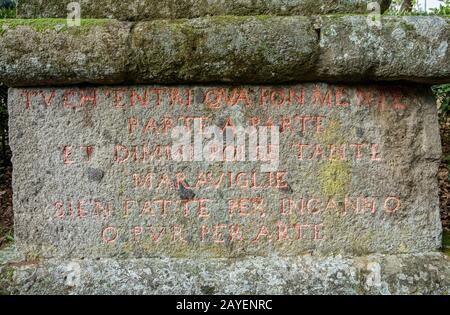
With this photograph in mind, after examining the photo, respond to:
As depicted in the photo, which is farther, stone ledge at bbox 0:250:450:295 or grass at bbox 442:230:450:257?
grass at bbox 442:230:450:257

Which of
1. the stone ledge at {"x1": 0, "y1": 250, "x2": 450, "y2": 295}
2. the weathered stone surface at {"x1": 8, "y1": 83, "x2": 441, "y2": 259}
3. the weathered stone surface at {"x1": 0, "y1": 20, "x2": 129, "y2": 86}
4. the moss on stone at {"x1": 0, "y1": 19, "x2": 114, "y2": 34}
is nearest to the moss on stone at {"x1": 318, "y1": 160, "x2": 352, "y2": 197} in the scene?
the weathered stone surface at {"x1": 8, "y1": 83, "x2": 441, "y2": 259}

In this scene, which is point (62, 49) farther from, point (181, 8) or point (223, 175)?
point (223, 175)

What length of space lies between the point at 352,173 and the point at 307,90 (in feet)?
1.78

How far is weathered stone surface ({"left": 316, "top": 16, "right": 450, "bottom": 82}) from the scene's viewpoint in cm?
268

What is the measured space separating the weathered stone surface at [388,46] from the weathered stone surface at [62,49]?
1.09 meters

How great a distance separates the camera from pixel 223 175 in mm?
2959

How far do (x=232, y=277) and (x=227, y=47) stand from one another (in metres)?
1.25

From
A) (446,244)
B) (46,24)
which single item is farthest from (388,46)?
(46,24)

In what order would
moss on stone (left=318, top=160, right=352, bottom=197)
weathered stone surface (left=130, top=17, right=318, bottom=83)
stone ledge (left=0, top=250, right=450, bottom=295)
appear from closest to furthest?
weathered stone surface (left=130, top=17, right=318, bottom=83), stone ledge (left=0, top=250, right=450, bottom=295), moss on stone (left=318, top=160, right=352, bottom=197)

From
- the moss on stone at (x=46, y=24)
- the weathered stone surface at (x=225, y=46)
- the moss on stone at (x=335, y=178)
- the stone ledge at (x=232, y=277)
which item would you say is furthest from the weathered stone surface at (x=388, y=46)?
the moss on stone at (x=46, y=24)

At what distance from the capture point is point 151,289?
282 centimetres

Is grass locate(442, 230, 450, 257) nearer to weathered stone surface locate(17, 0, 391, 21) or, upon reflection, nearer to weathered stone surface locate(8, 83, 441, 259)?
weathered stone surface locate(8, 83, 441, 259)

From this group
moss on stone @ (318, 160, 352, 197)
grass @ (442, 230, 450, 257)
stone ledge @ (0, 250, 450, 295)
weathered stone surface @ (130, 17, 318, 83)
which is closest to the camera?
weathered stone surface @ (130, 17, 318, 83)

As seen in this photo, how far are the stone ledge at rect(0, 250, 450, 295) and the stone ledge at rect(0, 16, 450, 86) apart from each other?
1.06 metres
